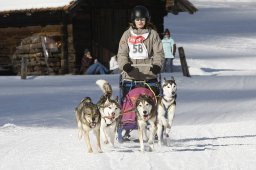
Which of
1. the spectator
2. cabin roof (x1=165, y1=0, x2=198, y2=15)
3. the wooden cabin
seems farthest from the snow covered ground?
the wooden cabin

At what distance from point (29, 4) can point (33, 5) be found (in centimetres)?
33

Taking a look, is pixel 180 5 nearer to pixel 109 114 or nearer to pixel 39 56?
pixel 39 56

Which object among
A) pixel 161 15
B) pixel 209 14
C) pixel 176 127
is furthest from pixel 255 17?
pixel 176 127

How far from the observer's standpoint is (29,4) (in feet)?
86.7

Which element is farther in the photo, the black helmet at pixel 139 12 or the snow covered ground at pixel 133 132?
the black helmet at pixel 139 12

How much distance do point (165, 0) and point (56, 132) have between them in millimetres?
Answer: 18584

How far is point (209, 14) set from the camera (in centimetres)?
5925

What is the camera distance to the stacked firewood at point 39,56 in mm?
27031

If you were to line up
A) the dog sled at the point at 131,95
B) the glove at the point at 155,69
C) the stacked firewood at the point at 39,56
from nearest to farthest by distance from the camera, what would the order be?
the dog sled at the point at 131,95, the glove at the point at 155,69, the stacked firewood at the point at 39,56

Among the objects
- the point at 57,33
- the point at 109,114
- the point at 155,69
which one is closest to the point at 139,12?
the point at 155,69

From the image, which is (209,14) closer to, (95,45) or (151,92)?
(95,45)

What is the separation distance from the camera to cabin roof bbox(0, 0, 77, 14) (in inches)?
987

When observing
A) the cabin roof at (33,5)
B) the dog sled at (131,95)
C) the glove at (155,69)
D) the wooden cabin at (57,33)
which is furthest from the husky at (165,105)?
the wooden cabin at (57,33)

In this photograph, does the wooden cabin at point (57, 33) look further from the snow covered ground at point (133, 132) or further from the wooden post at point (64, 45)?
the snow covered ground at point (133, 132)
